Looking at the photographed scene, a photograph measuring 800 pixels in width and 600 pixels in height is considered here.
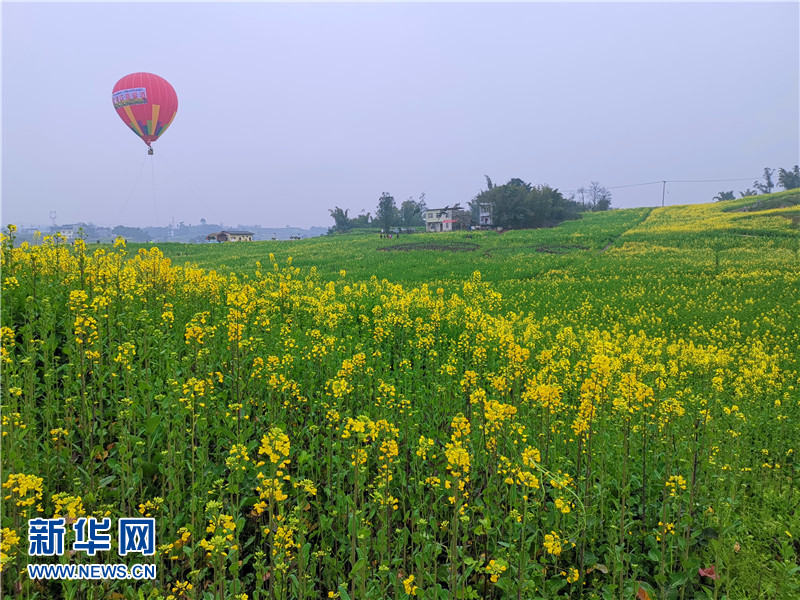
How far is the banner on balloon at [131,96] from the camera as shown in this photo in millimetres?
32844

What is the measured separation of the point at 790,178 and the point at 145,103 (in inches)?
4625

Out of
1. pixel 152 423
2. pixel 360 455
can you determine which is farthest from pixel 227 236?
pixel 360 455

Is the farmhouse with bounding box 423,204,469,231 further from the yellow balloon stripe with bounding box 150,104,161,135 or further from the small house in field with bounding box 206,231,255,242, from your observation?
the yellow balloon stripe with bounding box 150,104,161,135

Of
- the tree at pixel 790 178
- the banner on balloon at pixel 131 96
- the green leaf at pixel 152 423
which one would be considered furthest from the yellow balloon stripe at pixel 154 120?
the tree at pixel 790 178

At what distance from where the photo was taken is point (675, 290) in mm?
18094

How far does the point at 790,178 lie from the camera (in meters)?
90.6

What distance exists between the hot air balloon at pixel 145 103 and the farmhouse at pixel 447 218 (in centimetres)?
5927

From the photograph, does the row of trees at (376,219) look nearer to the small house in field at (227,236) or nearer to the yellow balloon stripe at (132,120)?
the small house in field at (227,236)

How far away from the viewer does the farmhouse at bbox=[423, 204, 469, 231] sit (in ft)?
286

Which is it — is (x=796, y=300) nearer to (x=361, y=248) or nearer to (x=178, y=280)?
(x=178, y=280)

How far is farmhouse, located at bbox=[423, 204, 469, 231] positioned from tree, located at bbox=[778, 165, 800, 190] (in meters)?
68.4

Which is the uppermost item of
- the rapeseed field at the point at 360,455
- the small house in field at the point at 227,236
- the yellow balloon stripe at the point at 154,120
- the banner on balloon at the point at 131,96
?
the banner on balloon at the point at 131,96

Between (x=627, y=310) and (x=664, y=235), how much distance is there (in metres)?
30.8

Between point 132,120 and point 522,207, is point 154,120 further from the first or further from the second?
point 522,207
